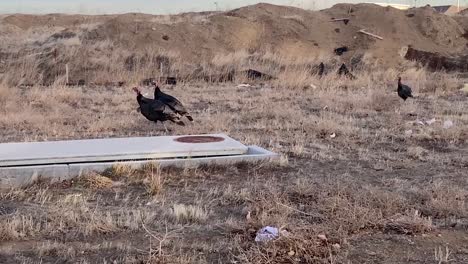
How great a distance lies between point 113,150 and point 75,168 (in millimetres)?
736

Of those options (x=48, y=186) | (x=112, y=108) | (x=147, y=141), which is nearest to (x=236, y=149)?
(x=147, y=141)

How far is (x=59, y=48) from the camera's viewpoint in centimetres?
2880

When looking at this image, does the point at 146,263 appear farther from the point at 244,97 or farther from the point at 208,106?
the point at 244,97

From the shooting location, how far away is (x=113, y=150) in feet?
26.2

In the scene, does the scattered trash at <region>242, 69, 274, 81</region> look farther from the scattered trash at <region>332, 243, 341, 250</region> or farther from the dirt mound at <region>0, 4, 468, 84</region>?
the scattered trash at <region>332, 243, 341, 250</region>

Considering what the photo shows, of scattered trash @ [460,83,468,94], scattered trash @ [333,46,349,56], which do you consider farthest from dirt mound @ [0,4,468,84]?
scattered trash @ [460,83,468,94]

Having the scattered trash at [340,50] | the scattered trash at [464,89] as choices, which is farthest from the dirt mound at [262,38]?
the scattered trash at [464,89]

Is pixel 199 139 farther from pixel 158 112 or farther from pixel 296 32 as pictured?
pixel 296 32

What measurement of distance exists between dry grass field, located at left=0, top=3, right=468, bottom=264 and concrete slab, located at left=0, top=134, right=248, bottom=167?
0.37m

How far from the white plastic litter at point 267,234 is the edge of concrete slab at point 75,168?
287 cm

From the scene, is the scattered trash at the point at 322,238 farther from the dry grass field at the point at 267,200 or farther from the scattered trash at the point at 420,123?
the scattered trash at the point at 420,123

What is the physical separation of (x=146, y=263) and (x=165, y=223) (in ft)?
3.77

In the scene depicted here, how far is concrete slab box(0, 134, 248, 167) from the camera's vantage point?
7490 millimetres

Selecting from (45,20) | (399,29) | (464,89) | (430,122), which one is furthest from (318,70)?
(45,20)
